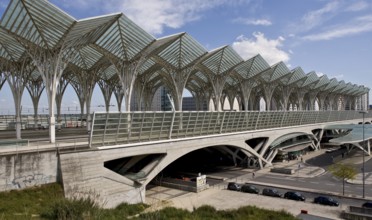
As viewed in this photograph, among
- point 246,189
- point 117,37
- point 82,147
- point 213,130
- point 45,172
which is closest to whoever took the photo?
point 45,172

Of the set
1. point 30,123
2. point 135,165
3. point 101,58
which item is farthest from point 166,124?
point 30,123

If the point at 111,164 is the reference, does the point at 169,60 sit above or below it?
above

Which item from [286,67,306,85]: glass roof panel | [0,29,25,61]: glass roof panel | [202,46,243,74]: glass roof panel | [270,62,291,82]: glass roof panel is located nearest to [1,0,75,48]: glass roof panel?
[0,29,25,61]: glass roof panel

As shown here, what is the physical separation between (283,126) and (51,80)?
49.0 metres

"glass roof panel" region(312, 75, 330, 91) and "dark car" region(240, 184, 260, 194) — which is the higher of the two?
"glass roof panel" region(312, 75, 330, 91)

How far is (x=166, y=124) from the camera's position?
36.4 m

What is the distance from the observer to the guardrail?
30016mm

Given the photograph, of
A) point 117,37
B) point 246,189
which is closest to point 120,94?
point 117,37

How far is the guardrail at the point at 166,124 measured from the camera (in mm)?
30016

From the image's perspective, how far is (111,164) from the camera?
3509cm

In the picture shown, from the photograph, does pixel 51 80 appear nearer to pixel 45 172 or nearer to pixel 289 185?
pixel 45 172

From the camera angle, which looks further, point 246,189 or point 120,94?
point 120,94

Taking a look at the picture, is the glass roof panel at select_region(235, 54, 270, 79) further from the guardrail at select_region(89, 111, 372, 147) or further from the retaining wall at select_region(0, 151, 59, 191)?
the retaining wall at select_region(0, 151, 59, 191)

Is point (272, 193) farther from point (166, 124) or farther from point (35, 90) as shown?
point (35, 90)
